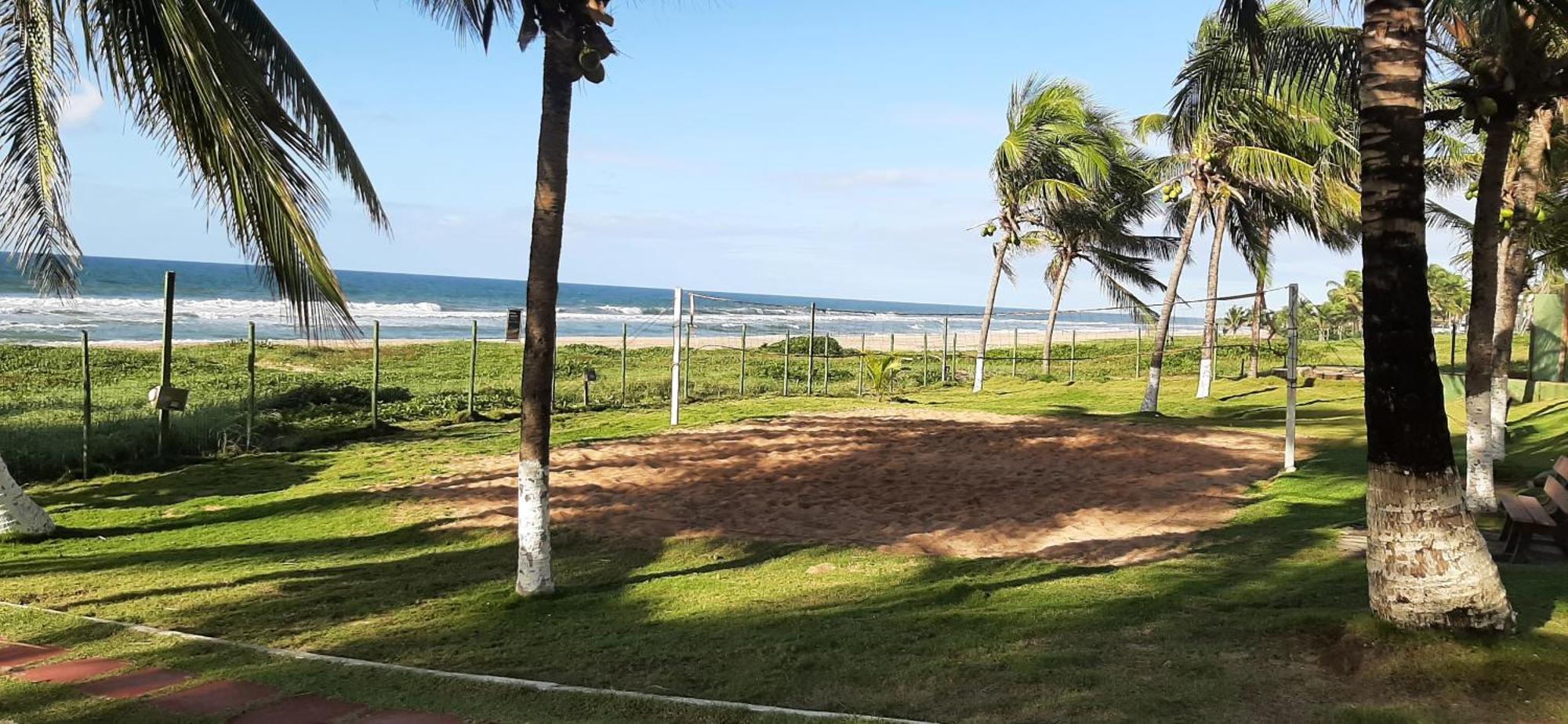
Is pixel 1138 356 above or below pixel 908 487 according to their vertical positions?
above

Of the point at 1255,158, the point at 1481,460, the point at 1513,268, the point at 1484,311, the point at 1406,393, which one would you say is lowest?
the point at 1481,460

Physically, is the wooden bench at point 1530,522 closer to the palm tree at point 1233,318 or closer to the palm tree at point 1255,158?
the palm tree at point 1255,158

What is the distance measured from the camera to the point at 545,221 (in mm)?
5734

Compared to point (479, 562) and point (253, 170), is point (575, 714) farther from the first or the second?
point (479, 562)

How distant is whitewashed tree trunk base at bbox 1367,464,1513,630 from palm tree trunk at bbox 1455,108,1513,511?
369cm

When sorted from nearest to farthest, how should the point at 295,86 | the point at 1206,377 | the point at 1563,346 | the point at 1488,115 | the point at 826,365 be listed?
the point at 295,86 < the point at 1488,115 < the point at 1563,346 < the point at 1206,377 < the point at 826,365

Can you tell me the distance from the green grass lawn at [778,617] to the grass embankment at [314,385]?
145 cm

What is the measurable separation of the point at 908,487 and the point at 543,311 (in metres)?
4.75

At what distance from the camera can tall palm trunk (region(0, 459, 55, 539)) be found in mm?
7145

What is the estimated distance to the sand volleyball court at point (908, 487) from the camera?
749 cm

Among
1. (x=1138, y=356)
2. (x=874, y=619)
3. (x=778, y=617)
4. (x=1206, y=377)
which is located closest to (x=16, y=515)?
(x=778, y=617)

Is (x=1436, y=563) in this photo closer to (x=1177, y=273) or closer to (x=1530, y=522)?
(x=1530, y=522)

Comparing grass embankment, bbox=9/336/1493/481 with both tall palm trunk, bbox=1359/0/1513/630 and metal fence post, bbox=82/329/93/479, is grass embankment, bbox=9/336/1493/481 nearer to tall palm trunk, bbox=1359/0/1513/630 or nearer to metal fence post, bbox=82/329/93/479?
metal fence post, bbox=82/329/93/479

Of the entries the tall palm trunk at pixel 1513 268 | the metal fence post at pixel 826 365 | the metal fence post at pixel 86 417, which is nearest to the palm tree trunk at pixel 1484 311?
the tall palm trunk at pixel 1513 268
